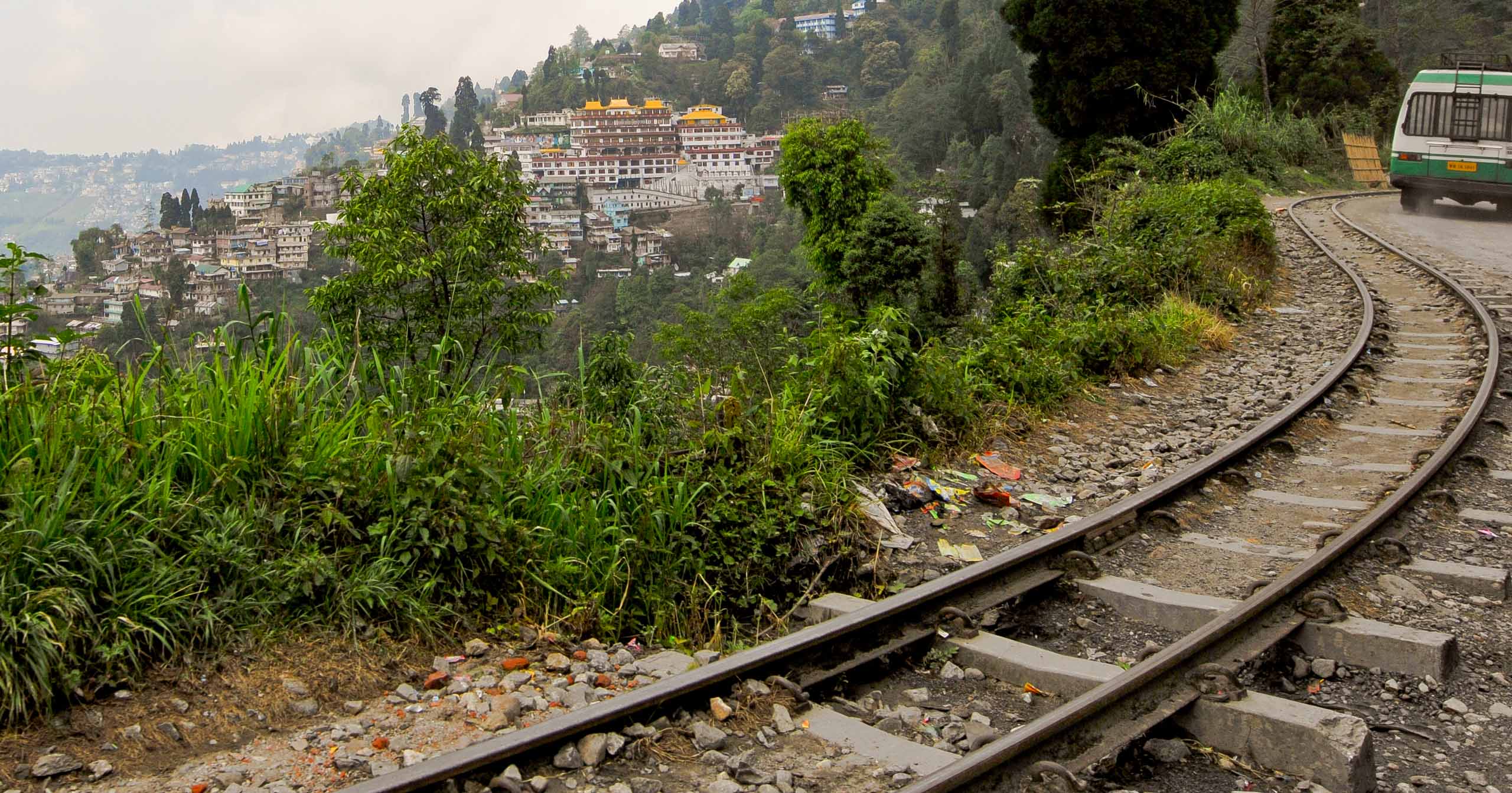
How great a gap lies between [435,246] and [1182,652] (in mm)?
12012

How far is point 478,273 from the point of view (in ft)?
43.7

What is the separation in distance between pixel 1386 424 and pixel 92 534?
253 inches

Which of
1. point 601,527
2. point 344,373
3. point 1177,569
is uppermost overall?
point 344,373

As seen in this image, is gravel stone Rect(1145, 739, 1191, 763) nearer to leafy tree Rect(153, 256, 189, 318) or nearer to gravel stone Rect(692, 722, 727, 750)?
gravel stone Rect(692, 722, 727, 750)

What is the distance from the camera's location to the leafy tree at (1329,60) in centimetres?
3005

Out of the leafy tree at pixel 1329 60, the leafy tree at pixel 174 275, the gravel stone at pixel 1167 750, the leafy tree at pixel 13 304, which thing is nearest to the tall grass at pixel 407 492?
the leafy tree at pixel 13 304

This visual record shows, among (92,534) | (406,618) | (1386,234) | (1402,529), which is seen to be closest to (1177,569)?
(1402,529)

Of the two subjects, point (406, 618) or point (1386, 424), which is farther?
point (1386, 424)

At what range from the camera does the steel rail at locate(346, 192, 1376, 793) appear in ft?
8.32

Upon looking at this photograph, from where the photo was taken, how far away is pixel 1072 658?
341 centimetres

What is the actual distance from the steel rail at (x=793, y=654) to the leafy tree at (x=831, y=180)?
24.4 metres

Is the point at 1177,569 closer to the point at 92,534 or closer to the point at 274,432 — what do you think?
the point at 274,432

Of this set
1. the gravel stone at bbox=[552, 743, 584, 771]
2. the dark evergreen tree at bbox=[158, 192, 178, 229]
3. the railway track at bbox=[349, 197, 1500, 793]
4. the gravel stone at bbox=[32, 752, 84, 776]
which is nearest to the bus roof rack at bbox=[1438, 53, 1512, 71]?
the railway track at bbox=[349, 197, 1500, 793]

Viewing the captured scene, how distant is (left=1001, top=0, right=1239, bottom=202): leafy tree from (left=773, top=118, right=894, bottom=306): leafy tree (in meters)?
6.00
